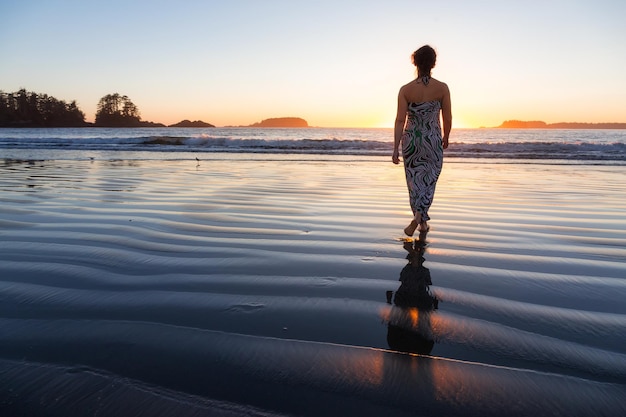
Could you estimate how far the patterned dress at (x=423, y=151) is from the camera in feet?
14.8

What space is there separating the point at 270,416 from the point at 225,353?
49cm

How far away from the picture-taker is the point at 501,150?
71.1 feet

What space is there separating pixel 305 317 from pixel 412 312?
60 cm

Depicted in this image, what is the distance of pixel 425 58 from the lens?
4.37 m

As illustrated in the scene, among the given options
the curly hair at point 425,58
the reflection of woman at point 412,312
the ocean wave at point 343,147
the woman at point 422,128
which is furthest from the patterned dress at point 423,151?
the ocean wave at point 343,147

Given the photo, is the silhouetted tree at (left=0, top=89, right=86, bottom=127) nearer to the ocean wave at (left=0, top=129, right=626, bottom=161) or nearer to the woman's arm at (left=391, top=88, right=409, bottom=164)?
the ocean wave at (left=0, top=129, right=626, bottom=161)

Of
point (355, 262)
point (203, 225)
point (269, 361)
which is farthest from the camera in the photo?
point (203, 225)

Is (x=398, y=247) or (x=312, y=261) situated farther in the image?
(x=398, y=247)

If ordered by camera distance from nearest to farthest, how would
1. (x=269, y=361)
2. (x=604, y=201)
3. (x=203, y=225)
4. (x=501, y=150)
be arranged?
(x=269, y=361) < (x=203, y=225) < (x=604, y=201) < (x=501, y=150)

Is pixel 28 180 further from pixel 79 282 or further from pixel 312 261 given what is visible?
pixel 312 261

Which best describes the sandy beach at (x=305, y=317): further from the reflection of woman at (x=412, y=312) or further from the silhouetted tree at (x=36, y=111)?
the silhouetted tree at (x=36, y=111)

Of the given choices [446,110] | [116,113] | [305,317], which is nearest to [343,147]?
[446,110]

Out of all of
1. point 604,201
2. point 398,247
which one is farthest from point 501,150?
point 398,247

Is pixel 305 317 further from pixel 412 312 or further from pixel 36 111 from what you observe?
pixel 36 111
